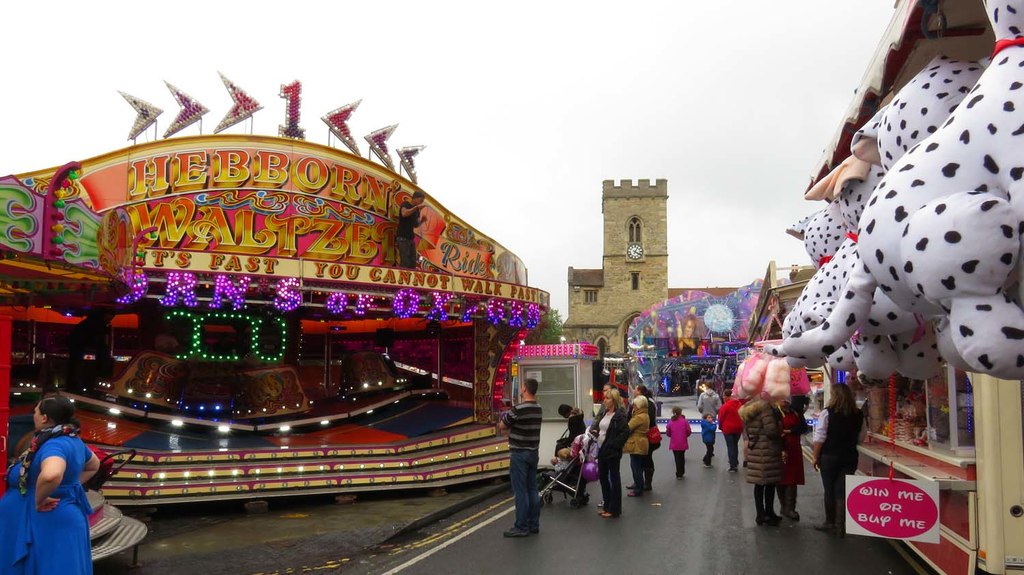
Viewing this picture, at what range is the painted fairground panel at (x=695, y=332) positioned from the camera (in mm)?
38188

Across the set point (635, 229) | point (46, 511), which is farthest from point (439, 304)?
point (635, 229)

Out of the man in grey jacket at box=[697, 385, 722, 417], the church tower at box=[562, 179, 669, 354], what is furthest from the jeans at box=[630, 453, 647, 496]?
the church tower at box=[562, 179, 669, 354]

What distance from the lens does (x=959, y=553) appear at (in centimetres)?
535

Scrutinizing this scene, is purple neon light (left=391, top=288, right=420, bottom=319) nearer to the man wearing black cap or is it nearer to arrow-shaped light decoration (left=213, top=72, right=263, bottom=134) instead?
the man wearing black cap

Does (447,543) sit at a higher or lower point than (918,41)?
lower

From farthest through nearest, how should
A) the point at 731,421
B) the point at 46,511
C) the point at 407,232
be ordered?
the point at 731,421 → the point at 407,232 → the point at 46,511

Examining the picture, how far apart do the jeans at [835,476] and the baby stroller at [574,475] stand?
302 centimetres

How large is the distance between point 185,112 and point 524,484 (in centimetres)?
843

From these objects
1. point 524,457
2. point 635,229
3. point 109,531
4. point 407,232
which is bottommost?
point 109,531

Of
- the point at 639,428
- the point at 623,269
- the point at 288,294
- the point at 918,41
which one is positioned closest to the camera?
the point at 918,41

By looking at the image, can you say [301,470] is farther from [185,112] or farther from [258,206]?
[185,112]

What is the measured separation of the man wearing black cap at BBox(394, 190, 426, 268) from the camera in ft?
41.1

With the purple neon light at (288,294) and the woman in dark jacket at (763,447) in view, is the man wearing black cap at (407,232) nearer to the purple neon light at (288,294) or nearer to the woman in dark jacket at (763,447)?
the purple neon light at (288,294)

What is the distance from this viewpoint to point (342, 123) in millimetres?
13828
